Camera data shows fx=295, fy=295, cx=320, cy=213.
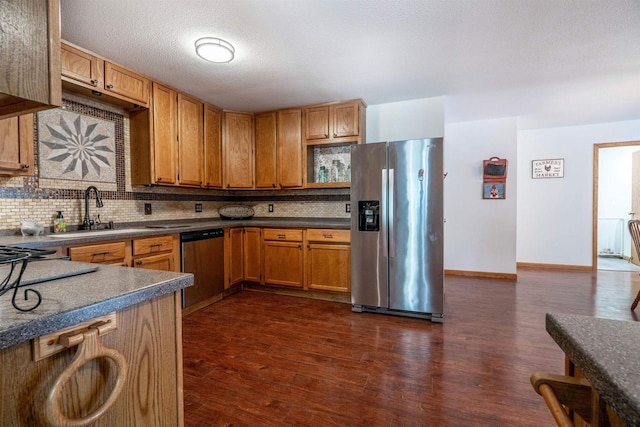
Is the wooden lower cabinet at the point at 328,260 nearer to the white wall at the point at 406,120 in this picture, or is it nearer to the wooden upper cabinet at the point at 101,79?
the white wall at the point at 406,120

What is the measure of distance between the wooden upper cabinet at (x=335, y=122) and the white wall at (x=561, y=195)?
135 inches

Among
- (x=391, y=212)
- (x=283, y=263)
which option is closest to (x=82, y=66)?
(x=283, y=263)

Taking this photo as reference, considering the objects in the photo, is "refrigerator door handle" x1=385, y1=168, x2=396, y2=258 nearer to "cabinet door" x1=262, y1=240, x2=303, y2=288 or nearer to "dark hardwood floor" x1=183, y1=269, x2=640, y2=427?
"dark hardwood floor" x1=183, y1=269, x2=640, y2=427

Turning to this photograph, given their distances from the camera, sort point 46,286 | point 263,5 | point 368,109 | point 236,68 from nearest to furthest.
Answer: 1. point 46,286
2. point 263,5
3. point 236,68
4. point 368,109

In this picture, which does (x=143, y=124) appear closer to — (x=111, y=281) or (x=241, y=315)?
(x=241, y=315)

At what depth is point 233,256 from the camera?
357 centimetres

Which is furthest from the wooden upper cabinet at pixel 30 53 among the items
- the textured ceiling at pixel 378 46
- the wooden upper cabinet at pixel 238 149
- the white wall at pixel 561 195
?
the white wall at pixel 561 195

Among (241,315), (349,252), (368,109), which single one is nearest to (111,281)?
(241,315)

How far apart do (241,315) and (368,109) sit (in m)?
2.88

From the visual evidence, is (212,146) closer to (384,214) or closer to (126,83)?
(126,83)

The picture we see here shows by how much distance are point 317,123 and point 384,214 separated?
1491 mm

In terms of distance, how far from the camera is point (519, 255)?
5.18 m

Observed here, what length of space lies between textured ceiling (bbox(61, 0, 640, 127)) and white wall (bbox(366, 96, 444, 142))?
5.6 inches

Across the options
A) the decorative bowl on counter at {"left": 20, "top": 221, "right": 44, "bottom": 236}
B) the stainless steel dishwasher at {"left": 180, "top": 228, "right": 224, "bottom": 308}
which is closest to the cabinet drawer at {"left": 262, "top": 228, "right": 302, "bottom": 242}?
the stainless steel dishwasher at {"left": 180, "top": 228, "right": 224, "bottom": 308}
